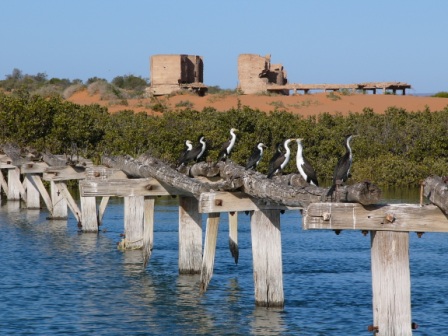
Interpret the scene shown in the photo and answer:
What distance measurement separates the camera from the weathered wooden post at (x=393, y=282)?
10.9 metres

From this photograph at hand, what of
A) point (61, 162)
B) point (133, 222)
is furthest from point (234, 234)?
point (61, 162)

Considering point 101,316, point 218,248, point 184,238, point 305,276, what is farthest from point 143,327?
point 218,248

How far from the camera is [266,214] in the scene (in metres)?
14.8

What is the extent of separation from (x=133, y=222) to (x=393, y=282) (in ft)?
41.0

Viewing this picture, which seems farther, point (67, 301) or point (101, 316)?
point (67, 301)

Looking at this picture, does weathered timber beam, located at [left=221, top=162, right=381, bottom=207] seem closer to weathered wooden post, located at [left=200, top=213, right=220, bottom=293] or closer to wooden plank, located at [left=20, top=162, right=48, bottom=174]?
weathered wooden post, located at [left=200, top=213, right=220, bottom=293]

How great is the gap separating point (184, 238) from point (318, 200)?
6.69 metres

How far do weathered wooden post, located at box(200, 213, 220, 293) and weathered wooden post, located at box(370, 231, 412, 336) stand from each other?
5.65m

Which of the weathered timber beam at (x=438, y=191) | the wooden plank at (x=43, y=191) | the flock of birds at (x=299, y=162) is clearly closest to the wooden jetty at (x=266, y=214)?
the weathered timber beam at (x=438, y=191)

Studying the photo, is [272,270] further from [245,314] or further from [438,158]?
[438,158]

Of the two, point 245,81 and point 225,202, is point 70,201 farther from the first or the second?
point 245,81

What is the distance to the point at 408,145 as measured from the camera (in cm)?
4622

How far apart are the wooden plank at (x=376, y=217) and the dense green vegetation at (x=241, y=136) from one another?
88.3 ft

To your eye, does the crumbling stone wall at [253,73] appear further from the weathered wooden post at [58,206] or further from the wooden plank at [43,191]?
the weathered wooden post at [58,206]
